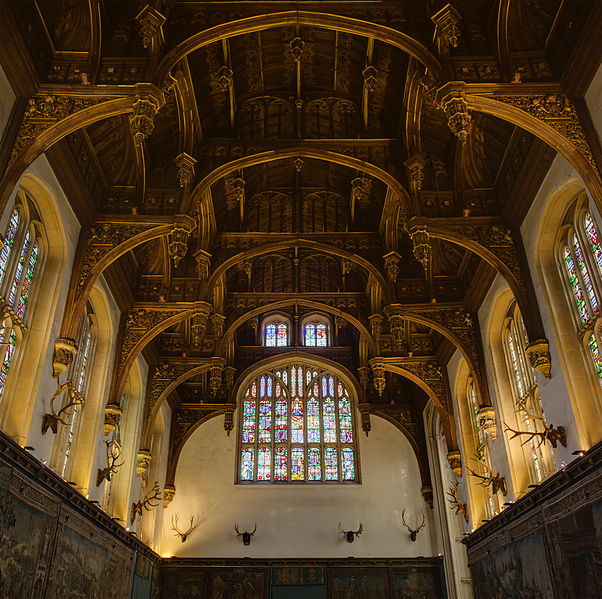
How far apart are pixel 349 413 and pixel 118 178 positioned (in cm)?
1508

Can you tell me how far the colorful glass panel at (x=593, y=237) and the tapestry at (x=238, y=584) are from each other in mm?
17135

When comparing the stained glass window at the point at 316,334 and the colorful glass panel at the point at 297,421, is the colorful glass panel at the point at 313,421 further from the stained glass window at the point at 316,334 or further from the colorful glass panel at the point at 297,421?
Result: the stained glass window at the point at 316,334

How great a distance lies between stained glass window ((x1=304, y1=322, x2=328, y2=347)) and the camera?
27062 mm

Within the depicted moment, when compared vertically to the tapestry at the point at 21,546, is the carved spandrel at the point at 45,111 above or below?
above

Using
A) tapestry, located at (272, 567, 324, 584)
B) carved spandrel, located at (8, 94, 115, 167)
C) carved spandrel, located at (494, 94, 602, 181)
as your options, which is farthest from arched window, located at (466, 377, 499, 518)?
carved spandrel, located at (8, 94, 115, 167)

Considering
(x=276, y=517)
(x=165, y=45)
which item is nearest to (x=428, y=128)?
(x=165, y=45)

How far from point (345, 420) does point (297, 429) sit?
210cm

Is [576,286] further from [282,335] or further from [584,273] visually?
[282,335]

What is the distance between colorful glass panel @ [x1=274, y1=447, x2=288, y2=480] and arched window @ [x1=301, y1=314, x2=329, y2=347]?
4.73 meters

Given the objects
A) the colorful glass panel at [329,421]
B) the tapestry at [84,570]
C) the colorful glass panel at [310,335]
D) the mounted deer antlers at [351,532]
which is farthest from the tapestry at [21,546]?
the colorful glass panel at [310,335]

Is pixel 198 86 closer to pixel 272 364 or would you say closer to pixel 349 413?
pixel 272 364

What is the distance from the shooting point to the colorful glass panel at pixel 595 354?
1168cm

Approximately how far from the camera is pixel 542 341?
12.8 metres

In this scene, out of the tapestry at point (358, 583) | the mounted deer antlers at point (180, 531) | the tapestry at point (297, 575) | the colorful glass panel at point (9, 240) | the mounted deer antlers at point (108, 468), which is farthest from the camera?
the mounted deer antlers at point (180, 531)
